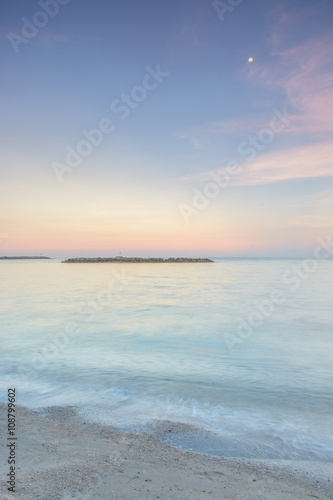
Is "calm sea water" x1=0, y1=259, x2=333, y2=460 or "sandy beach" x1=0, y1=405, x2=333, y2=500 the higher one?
"sandy beach" x1=0, y1=405, x2=333, y2=500

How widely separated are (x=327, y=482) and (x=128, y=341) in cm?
753

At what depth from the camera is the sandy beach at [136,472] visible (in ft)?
10.0

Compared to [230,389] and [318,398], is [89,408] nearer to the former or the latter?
[230,389]

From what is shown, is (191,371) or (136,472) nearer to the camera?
(136,472)

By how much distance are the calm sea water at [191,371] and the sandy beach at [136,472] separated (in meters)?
0.35

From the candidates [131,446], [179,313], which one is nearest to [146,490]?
[131,446]

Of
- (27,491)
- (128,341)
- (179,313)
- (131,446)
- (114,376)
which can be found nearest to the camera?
(27,491)

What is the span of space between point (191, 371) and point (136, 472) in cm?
417

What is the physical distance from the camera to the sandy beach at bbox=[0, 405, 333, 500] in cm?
306

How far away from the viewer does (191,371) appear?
741 cm

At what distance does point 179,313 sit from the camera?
15.6m

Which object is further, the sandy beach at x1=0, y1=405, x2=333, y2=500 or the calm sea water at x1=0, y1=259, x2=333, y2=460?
the calm sea water at x1=0, y1=259, x2=333, y2=460

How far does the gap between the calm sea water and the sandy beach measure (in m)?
0.35

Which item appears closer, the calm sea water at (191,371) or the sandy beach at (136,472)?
the sandy beach at (136,472)
